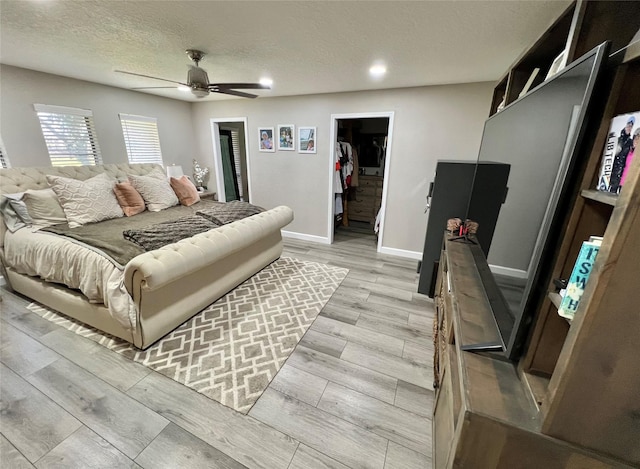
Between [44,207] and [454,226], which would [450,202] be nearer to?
[454,226]

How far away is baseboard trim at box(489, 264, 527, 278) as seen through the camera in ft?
2.80

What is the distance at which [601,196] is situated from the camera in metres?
0.57

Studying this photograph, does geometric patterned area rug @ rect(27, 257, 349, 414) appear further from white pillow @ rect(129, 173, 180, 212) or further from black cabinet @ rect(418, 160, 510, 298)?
white pillow @ rect(129, 173, 180, 212)

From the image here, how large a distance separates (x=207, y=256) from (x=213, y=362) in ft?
2.63

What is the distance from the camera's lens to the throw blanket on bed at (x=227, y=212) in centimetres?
268

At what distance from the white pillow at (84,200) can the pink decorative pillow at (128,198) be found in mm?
76

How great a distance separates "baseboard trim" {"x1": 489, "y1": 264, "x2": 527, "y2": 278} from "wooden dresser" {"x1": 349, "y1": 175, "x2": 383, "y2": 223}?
12.7 ft

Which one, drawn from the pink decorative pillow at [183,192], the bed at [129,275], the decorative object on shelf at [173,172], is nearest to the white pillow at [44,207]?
the bed at [129,275]

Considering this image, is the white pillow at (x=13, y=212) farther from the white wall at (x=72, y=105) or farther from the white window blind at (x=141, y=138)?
the white window blind at (x=141, y=138)

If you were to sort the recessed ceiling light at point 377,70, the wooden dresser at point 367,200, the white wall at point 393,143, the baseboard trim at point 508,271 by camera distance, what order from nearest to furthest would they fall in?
the baseboard trim at point 508,271 < the recessed ceiling light at point 377,70 < the white wall at point 393,143 < the wooden dresser at point 367,200

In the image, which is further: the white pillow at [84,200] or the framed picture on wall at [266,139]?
the framed picture on wall at [266,139]

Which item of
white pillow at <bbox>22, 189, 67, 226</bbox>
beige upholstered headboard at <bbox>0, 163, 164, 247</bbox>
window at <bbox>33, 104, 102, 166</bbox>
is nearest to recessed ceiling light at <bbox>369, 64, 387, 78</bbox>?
beige upholstered headboard at <bbox>0, 163, 164, 247</bbox>

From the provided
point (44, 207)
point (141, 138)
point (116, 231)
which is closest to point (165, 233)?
point (116, 231)

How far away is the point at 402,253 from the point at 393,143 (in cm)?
160
